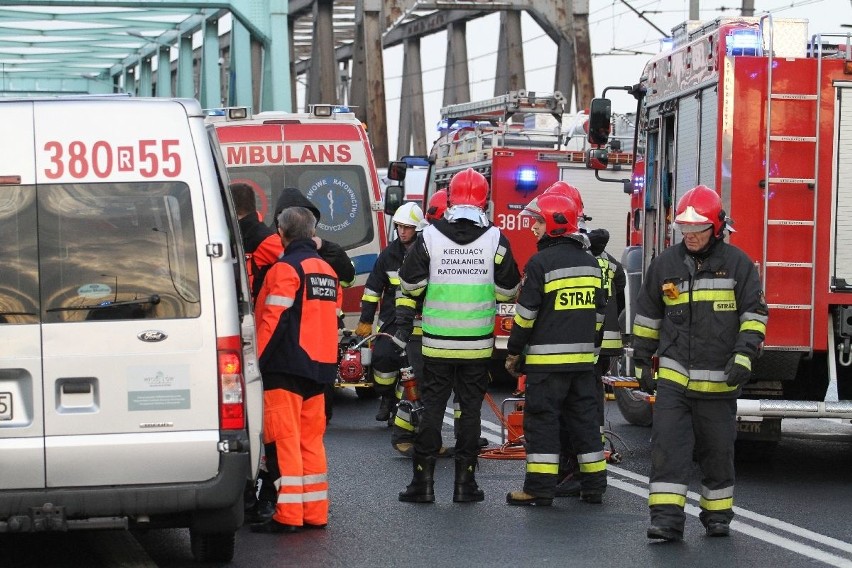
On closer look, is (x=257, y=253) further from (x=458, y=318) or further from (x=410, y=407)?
(x=410, y=407)

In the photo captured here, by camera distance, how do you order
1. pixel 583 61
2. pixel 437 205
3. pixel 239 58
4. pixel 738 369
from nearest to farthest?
1. pixel 738 369
2. pixel 437 205
3. pixel 583 61
4. pixel 239 58

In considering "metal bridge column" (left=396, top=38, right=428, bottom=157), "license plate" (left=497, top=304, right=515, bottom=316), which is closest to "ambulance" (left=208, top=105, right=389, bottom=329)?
"license plate" (left=497, top=304, right=515, bottom=316)

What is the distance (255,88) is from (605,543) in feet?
165

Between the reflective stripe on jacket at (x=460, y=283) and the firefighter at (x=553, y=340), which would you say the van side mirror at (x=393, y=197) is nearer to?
the reflective stripe on jacket at (x=460, y=283)

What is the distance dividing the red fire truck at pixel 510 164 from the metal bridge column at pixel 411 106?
110 ft

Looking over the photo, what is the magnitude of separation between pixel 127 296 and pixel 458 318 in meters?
2.78

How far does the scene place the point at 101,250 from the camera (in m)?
6.42

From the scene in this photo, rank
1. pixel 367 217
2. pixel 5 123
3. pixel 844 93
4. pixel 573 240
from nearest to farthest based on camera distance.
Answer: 1. pixel 5 123
2. pixel 573 240
3. pixel 844 93
4. pixel 367 217

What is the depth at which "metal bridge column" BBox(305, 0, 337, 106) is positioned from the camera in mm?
47750

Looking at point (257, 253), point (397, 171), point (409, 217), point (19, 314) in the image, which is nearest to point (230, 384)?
point (19, 314)

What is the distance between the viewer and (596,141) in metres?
13.1

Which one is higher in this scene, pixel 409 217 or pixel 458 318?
pixel 409 217

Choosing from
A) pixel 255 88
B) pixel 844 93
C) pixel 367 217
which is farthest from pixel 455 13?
pixel 844 93

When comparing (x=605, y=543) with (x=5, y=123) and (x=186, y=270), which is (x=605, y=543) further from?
(x=5, y=123)
